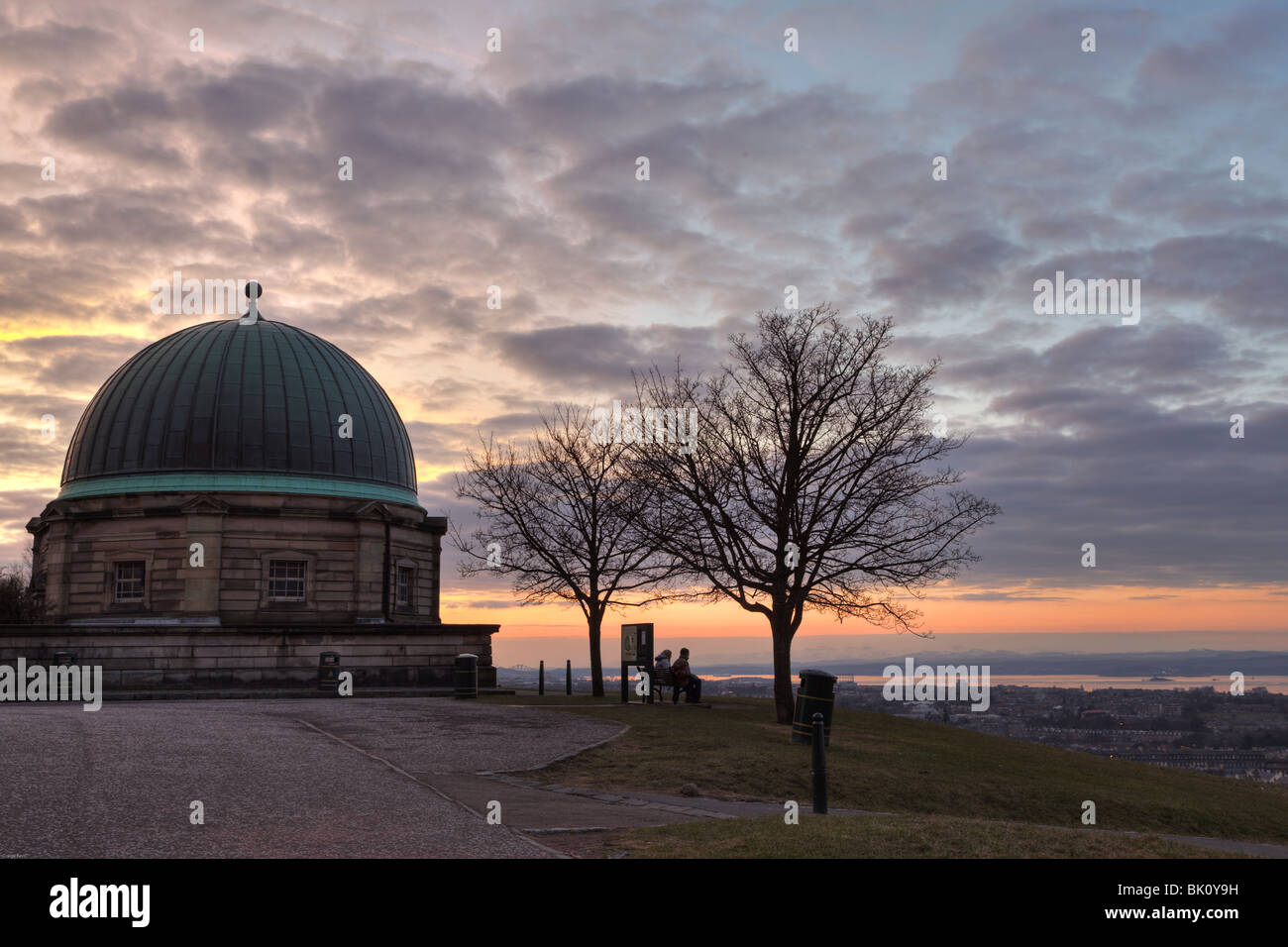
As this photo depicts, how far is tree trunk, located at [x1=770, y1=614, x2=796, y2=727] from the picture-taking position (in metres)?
28.0

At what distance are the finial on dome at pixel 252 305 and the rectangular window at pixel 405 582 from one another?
13.6m

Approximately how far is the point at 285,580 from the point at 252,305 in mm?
16006

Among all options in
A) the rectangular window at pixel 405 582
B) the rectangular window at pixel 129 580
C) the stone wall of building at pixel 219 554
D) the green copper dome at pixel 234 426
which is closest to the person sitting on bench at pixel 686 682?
the stone wall of building at pixel 219 554

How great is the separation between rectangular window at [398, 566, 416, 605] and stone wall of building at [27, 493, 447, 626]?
1273 millimetres

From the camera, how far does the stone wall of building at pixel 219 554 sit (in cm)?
3981

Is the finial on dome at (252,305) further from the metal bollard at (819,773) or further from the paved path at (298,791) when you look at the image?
the metal bollard at (819,773)

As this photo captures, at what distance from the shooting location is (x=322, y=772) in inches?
529

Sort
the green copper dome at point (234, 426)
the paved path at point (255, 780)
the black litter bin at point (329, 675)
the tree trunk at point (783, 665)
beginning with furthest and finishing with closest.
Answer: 1. the green copper dome at point (234, 426)
2. the black litter bin at point (329, 675)
3. the tree trunk at point (783, 665)
4. the paved path at point (255, 780)

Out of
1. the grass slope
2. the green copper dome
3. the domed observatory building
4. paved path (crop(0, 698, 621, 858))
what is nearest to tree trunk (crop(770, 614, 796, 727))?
the grass slope

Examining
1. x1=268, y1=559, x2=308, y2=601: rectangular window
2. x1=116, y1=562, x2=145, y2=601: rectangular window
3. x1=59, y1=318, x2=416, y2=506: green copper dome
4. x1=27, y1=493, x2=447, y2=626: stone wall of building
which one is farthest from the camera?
x1=59, y1=318, x2=416, y2=506: green copper dome

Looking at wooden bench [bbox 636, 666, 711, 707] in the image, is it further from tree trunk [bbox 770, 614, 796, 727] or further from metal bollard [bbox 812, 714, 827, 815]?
metal bollard [bbox 812, 714, 827, 815]
